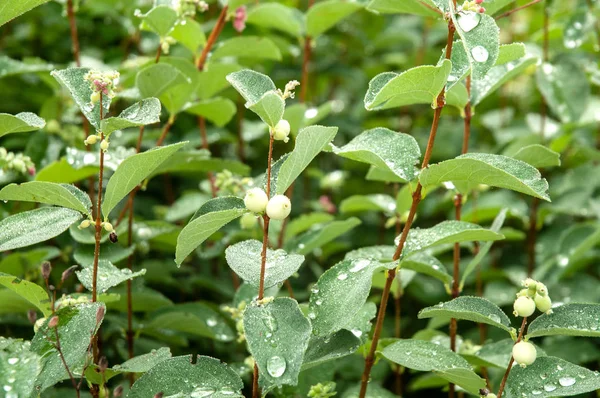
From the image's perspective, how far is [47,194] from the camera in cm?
129

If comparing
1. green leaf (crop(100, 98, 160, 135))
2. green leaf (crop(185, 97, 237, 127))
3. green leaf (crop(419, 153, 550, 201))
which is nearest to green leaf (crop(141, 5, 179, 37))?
green leaf (crop(185, 97, 237, 127))

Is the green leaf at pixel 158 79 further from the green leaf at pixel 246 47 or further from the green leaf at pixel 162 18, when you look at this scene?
the green leaf at pixel 246 47

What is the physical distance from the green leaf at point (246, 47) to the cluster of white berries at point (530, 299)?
117 cm

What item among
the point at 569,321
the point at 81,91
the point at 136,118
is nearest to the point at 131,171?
the point at 136,118

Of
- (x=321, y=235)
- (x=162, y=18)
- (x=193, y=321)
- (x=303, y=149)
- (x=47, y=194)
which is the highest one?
(x=162, y=18)

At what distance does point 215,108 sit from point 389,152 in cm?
80

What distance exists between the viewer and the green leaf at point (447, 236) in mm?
1358

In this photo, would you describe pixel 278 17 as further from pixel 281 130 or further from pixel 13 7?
pixel 281 130

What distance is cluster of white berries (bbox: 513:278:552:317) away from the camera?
1.23 m

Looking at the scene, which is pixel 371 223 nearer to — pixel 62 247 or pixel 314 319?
pixel 62 247

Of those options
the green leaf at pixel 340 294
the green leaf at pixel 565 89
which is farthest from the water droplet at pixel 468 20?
the green leaf at pixel 565 89

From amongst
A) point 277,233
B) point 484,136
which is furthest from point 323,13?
point 484,136

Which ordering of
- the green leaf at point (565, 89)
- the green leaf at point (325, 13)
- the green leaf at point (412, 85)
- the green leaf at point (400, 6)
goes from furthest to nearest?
the green leaf at point (565, 89)
the green leaf at point (325, 13)
the green leaf at point (400, 6)
the green leaf at point (412, 85)

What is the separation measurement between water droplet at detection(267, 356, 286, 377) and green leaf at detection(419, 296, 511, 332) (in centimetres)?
32
